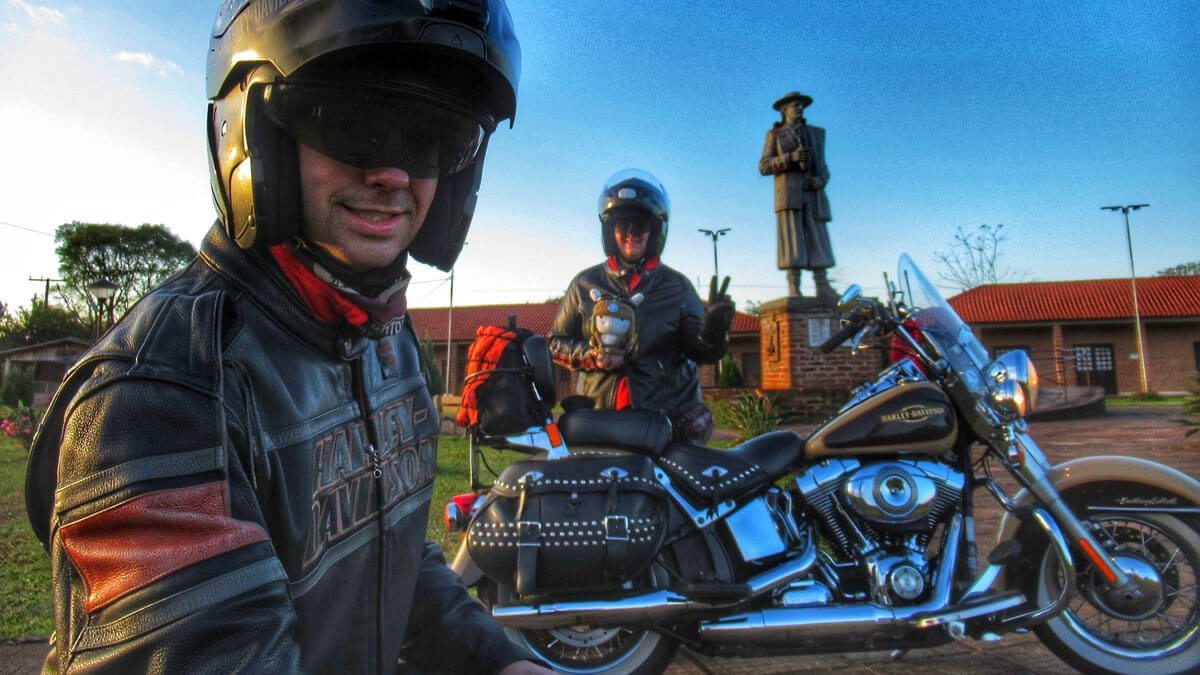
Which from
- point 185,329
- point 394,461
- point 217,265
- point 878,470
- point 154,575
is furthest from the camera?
point 878,470

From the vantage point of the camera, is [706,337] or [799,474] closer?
[799,474]

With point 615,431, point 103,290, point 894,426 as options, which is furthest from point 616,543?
point 103,290

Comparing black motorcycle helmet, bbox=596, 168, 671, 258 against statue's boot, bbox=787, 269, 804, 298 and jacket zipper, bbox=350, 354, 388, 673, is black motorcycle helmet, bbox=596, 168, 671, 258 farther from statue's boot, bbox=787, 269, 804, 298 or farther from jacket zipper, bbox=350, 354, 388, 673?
statue's boot, bbox=787, 269, 804, 298

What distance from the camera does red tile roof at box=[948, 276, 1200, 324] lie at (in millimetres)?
30875

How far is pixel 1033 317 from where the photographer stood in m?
30.7

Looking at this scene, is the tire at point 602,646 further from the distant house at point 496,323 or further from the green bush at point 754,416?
the distant house at point 496,323

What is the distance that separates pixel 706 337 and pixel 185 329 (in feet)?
9.76

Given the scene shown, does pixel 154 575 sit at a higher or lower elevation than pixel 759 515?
higher

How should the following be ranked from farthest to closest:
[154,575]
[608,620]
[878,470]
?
[878,470] → [608,620] → [154,575]

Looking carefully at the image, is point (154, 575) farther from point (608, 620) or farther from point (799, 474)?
point (799, 474)

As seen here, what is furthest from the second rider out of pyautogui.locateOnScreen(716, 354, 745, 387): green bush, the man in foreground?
pyautogui.locateOnScreen(716, 354, 745, 387): green bush

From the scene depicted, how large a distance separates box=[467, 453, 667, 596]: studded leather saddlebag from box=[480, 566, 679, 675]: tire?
0.65 ft

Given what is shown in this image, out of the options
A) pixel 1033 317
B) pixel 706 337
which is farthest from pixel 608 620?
pixel 1033 317

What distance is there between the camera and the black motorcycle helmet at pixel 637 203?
378 centimetres
